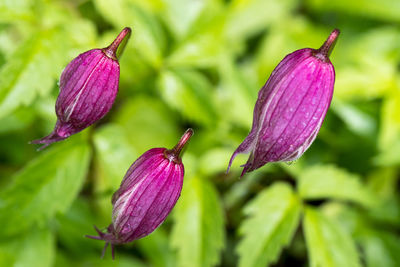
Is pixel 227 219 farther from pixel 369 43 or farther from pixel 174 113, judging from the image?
pixel 369 43

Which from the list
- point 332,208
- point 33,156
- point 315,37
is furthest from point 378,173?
point 33,156

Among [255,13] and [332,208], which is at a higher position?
[255,13]

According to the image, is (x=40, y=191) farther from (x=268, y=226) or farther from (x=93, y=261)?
(x=268, y=226)

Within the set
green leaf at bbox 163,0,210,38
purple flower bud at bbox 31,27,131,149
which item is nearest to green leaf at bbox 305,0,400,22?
green leaf at bbox 163,0,210,38

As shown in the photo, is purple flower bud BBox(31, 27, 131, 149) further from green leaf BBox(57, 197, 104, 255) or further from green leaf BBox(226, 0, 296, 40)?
green leaf BBox(226, 0, 296, 40)

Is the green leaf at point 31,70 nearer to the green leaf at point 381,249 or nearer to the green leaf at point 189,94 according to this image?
the green leaf at point 189,94
